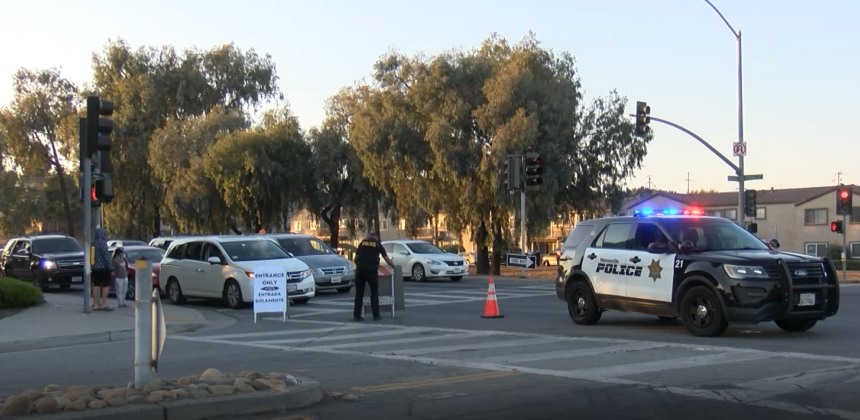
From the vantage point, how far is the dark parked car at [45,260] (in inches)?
1108

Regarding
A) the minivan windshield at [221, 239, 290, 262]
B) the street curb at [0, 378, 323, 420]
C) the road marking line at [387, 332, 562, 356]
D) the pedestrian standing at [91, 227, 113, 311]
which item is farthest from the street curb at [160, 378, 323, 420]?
the minivan windshield at [221, 239, 290, 262]

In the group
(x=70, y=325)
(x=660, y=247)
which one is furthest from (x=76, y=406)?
(x=70, y=325)

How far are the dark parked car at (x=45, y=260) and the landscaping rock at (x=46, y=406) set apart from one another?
72.1 feet

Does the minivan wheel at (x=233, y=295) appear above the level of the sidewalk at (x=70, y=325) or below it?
above

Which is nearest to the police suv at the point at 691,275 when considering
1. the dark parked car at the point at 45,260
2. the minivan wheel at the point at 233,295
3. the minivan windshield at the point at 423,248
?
the minivan wheel at the point at 233,295

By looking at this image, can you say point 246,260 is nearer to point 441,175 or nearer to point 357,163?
point 441,175

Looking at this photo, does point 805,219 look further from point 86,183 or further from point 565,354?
point 565,354

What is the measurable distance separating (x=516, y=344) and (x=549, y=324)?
10.6ft

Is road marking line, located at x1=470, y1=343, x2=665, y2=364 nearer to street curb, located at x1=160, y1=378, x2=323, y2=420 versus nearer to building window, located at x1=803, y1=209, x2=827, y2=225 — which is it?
street curb, located at x1=160, y1=378, x2=323, y2=420

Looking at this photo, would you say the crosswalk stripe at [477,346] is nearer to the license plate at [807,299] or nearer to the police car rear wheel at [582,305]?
the police car rear wheel at [582,305]

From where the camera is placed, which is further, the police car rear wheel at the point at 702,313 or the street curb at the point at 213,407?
the police car rear wheel at the point at 702,313

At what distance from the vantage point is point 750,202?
33125 millimetres

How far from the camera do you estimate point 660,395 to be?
337 inches

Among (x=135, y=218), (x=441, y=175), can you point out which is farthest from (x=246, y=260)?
(x=135, y=218)
